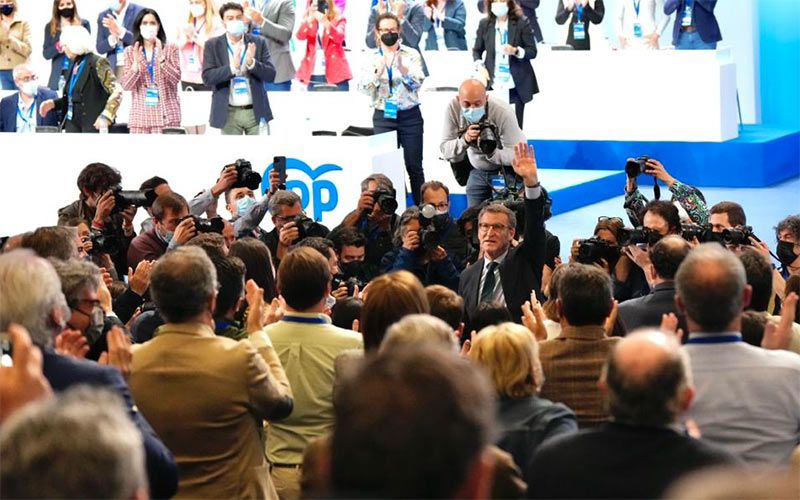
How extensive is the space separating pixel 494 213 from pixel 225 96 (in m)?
5.14

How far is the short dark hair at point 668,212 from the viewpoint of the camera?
6.48 meters

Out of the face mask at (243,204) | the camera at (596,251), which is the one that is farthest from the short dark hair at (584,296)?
the face mask at (243,204)

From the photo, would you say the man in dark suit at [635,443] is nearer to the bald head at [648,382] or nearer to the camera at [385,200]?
the bald head at [648,382]

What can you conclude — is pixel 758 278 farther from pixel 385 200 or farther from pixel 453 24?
pixel 453 24

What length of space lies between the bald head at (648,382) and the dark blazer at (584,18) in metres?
12.2

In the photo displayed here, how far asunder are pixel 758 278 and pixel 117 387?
2528 millimetres

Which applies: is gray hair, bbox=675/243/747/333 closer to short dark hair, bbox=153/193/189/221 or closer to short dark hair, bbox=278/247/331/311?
short dark hair, bbox=278/247/331/311

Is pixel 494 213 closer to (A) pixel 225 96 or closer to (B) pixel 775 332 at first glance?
(B) pixel 775 332

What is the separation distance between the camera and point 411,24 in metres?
14.0

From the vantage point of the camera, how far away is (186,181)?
10.6 meters

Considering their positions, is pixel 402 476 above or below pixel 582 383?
above

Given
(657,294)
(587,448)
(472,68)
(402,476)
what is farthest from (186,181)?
(402,476)

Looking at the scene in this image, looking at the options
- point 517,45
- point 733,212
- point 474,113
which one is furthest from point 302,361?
point 517,45

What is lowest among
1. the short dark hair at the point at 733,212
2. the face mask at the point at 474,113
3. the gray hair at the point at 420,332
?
the short dark hair at the point at 733,212
